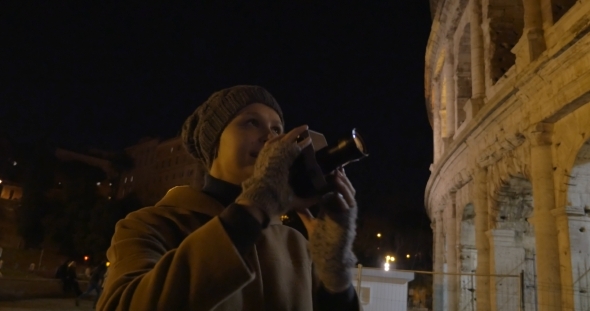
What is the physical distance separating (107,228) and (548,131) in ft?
98.3

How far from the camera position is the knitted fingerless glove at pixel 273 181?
4.20 feet

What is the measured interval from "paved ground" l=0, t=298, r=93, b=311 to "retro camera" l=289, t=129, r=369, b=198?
34.2 feet

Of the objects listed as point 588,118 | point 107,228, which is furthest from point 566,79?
point 107,228

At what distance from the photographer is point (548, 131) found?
8172mm

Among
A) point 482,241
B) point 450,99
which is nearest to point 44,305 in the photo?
point 482,241

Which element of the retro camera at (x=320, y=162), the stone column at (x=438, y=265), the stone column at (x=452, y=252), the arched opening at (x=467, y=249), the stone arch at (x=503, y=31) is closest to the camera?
the retro camera at (x=320, y=162)

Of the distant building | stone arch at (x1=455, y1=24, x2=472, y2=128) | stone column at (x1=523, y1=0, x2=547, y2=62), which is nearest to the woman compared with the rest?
stone column at (x1=523, y1=0, x2=547, y2=62)

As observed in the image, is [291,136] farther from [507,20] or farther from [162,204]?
[507,20]

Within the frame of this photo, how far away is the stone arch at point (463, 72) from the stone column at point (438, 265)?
4.70m

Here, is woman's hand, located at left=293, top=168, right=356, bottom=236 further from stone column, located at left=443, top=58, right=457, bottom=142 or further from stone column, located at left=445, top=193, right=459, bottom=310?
stone column, located at left=443, top=58, right=457, bottom=142

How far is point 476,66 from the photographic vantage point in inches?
481

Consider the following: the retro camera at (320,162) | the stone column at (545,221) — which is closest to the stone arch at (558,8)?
the stone column at (545,221)

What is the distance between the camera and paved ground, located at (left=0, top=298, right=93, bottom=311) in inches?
393

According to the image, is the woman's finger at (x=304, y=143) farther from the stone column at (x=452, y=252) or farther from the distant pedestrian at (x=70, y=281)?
the distant pedestrian at (x=70, y=281)
